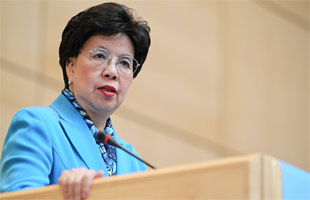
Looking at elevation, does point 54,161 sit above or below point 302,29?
below

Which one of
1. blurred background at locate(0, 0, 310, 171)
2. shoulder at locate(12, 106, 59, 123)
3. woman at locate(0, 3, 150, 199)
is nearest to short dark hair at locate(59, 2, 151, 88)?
woman at locate(0, 3, 150, 199)

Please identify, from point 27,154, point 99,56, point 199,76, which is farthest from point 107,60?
point 199,76

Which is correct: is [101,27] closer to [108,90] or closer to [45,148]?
[108,90]

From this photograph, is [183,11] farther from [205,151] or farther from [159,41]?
[205,151]

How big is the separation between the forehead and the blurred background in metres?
1.74

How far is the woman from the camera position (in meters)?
1.91

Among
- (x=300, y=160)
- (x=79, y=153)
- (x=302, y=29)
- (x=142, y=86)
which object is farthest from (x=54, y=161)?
(x=302, y=29)

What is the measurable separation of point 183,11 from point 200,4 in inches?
9.7

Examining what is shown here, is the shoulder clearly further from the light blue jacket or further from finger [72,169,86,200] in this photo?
finger [72,169,86,200]

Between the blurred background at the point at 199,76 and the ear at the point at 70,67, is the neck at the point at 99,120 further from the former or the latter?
the blurred background at the point at 199,76

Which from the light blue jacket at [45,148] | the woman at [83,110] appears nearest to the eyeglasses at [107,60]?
the woman at [83,110]

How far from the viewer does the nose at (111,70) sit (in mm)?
2354

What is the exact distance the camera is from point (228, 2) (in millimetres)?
5719

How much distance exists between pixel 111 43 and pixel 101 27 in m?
0.08
